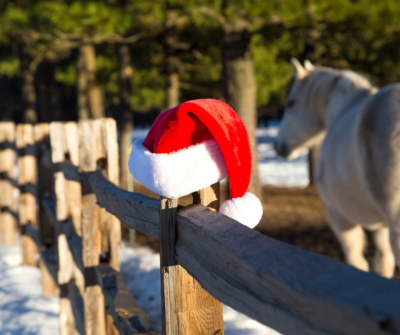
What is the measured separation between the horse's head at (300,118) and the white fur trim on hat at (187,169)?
303 centimetres

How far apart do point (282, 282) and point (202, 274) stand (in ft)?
1.27

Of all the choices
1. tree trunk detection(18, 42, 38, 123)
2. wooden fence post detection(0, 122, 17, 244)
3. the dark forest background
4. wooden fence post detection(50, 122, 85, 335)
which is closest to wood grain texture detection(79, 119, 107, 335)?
wooden fence post detection(50, 122, 85, 335)

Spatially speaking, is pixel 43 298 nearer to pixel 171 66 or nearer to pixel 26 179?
pixel 26 179

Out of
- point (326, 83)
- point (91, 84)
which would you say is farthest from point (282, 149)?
point (91, 84)

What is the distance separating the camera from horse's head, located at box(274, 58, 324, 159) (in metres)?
3.90

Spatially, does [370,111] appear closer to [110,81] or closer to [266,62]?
[266,62]

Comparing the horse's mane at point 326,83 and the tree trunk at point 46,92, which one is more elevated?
the horse's mane at point 326,83

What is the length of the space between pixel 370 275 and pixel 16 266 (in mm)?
4376

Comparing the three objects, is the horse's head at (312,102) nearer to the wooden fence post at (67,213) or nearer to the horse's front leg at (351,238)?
the horse's front leg at (351,238)

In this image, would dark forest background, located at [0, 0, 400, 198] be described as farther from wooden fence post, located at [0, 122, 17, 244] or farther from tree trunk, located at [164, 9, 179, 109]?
wooden fence post, located at [0, 122, 17, 244]

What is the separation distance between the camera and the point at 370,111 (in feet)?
7.78

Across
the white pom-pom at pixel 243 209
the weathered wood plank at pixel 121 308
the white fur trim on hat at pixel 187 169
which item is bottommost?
the weathered wood plank at pixel 121 308

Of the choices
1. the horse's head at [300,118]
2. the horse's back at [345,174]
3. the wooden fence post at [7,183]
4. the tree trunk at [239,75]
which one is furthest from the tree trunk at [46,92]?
the horse's back at [345,174]

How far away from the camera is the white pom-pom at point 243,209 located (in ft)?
3.52
